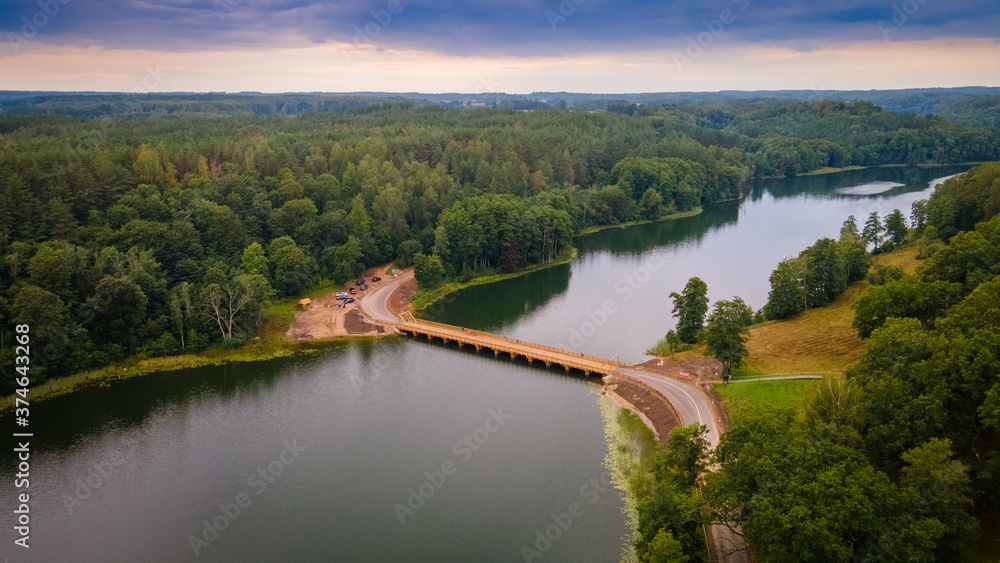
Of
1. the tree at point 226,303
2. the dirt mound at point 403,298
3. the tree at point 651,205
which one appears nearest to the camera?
the tree at point 226,303

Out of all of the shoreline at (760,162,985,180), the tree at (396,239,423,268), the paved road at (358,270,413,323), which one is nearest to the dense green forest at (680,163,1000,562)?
the paved road at (358,270,413,323)

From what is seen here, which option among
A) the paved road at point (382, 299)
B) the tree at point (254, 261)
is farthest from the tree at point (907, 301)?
the tree at point (254, 261)

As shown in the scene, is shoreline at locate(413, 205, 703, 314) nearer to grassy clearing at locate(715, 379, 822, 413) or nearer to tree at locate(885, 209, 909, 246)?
grassy clearing at locate(715, 379, 822, 413)

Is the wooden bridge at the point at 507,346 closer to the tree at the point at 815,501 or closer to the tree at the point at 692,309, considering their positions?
the tree at the point at 692,309

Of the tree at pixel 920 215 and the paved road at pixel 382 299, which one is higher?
the tree at pixel 920 215

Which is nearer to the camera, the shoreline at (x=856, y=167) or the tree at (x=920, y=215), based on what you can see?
the tree at (x=920, y=215)

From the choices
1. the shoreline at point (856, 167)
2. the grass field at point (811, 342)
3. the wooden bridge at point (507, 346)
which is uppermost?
the shoreline at point (856, 167)

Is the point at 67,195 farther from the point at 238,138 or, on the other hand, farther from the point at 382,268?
the point at 238,138
